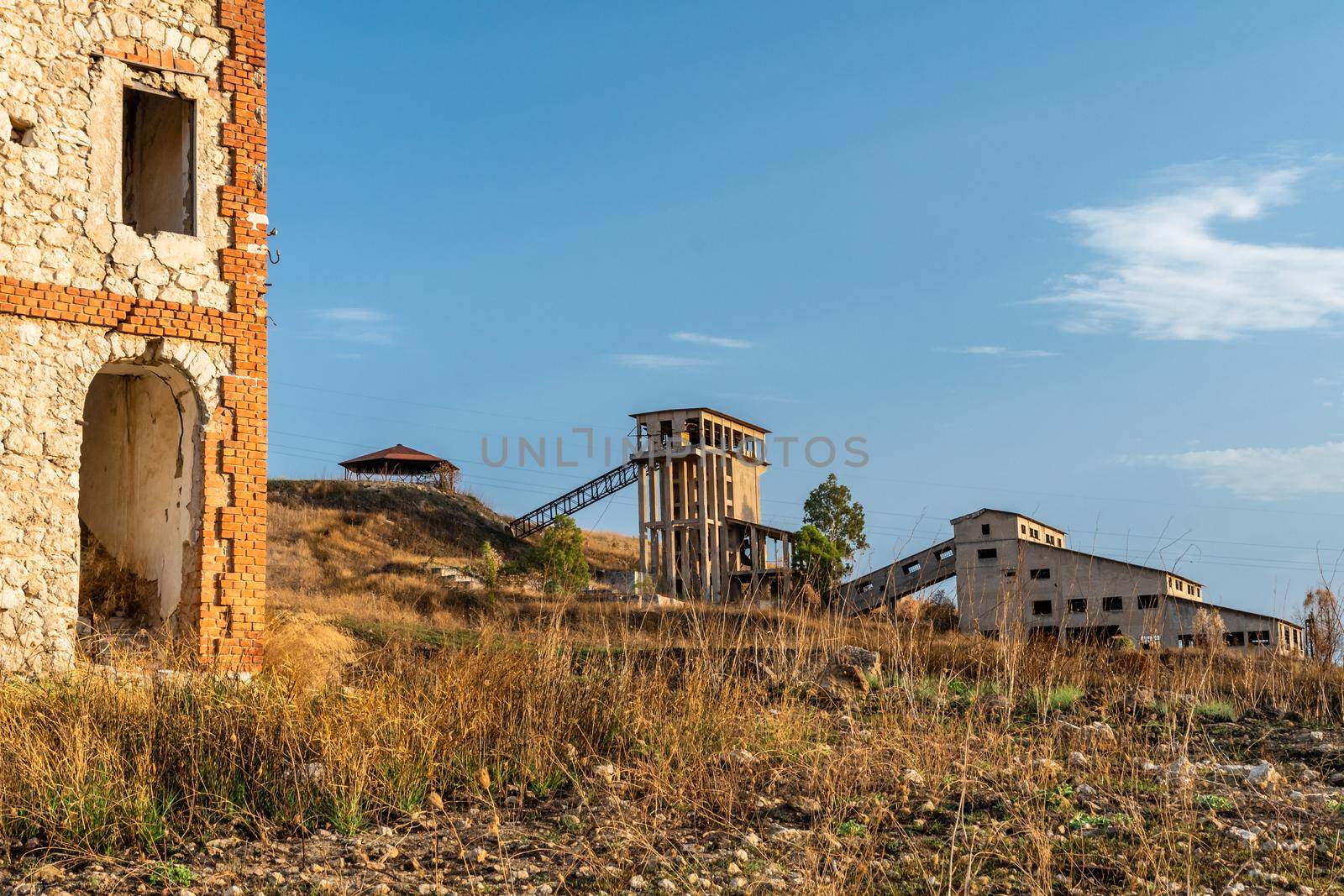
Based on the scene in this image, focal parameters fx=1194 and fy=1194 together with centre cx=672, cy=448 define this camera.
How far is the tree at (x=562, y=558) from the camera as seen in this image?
35062 mm

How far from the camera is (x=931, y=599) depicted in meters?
11.0

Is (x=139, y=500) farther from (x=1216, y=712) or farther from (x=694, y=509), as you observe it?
(x=694, y=509)

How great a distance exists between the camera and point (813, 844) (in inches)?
281

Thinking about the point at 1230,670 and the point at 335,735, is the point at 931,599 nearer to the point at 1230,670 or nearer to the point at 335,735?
the point at 335,735

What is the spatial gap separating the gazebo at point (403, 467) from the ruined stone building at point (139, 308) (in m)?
42.1

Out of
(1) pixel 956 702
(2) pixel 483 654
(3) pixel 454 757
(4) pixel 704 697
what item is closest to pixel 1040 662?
(1) pixel 956 702

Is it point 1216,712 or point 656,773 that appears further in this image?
point 1216,712

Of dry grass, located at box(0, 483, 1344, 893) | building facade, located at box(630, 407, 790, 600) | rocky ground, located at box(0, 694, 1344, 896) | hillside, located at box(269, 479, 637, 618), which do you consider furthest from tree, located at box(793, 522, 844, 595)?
rocky ground, located at box(0, 694, 1344, 896)

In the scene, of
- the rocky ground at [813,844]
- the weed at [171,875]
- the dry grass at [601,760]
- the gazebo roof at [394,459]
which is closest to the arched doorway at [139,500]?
the dry grass at [601,760]

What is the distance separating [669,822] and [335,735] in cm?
247

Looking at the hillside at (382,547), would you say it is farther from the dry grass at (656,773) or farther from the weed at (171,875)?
the weed at (171,875)

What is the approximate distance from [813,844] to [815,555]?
1189 inches

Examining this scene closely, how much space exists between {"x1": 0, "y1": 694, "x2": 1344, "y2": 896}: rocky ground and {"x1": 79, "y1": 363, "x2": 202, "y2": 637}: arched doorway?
283 inches

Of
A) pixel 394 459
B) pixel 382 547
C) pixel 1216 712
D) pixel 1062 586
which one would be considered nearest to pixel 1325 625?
pixel 1216 712
